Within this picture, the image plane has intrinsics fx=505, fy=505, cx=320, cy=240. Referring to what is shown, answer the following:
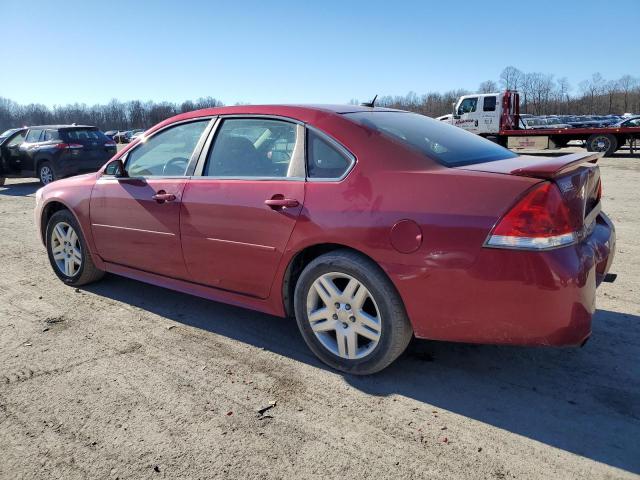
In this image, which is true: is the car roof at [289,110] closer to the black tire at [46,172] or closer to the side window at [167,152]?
the side window at [167,152]

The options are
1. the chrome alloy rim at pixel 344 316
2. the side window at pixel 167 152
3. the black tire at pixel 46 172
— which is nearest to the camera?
the chrome alloy rim at pixel 344 316

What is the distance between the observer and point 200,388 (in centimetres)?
290

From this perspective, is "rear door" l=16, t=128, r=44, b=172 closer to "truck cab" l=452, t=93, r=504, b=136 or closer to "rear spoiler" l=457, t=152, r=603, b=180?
"rear spoiler" l=457, t=152, r=603, b=180

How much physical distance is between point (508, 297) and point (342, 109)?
169 cm

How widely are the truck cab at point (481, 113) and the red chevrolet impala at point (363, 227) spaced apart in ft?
67.5

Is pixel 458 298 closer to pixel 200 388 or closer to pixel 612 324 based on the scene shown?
pixel 200 388

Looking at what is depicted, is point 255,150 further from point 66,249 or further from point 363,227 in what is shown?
point 66,249

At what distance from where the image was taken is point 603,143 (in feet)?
65.6

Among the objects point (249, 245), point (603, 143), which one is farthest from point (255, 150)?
point (603, 143)

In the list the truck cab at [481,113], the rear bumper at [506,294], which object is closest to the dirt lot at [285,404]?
the rear bumper at [506,294]

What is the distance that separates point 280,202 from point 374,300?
Answer: 82cm

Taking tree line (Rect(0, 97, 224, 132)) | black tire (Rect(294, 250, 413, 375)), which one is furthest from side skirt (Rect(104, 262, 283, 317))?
tree line (Rect(0, 97, 224, 132))

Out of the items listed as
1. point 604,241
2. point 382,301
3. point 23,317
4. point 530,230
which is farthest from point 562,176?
point 23,317

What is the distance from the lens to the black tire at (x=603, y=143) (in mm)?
19781
